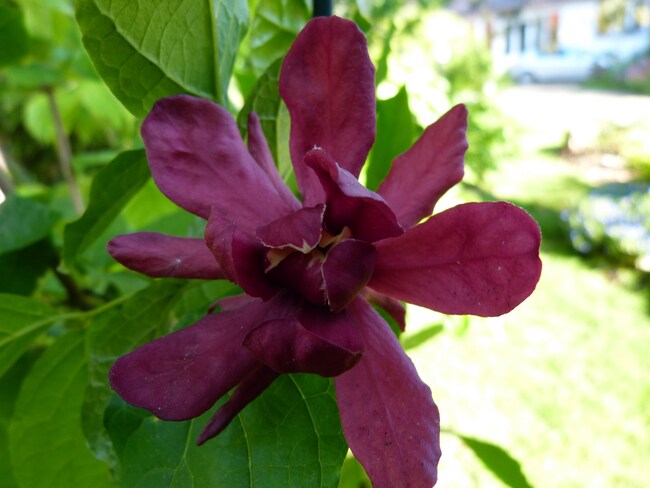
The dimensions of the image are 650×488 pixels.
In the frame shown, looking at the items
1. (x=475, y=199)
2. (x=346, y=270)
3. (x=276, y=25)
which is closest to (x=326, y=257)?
(x=346, y=270)

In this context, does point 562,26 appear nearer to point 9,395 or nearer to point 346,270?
point 9,395

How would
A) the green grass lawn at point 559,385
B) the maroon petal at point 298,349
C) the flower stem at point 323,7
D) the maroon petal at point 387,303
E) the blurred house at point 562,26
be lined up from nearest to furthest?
1. the maroon petal at point 298,349
2. the maroon petal at point 387,303
3. the flower stem at point 323,7
4. the green grass lawn at point 559,385
5. the blurred house at point 562,26

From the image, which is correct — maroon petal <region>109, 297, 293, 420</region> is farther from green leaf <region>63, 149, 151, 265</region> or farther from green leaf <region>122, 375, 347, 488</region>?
green leaf <region>63, 149, 151, 265</region>

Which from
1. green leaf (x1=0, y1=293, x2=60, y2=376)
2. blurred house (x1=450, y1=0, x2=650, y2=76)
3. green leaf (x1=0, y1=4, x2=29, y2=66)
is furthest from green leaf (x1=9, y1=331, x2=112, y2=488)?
blurred house (x1=450, y1=0, x2=650, y2=76)

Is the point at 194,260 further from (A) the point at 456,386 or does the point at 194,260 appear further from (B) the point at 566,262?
(B) the point at 566,262

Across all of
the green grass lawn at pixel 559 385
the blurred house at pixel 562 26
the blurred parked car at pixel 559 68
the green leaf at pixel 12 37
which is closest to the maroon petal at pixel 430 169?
the green leaf at pixel 12 37

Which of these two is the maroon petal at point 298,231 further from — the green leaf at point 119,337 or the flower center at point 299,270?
the green leaf at point 119,337

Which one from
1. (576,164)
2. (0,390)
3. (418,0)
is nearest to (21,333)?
(0,390)
